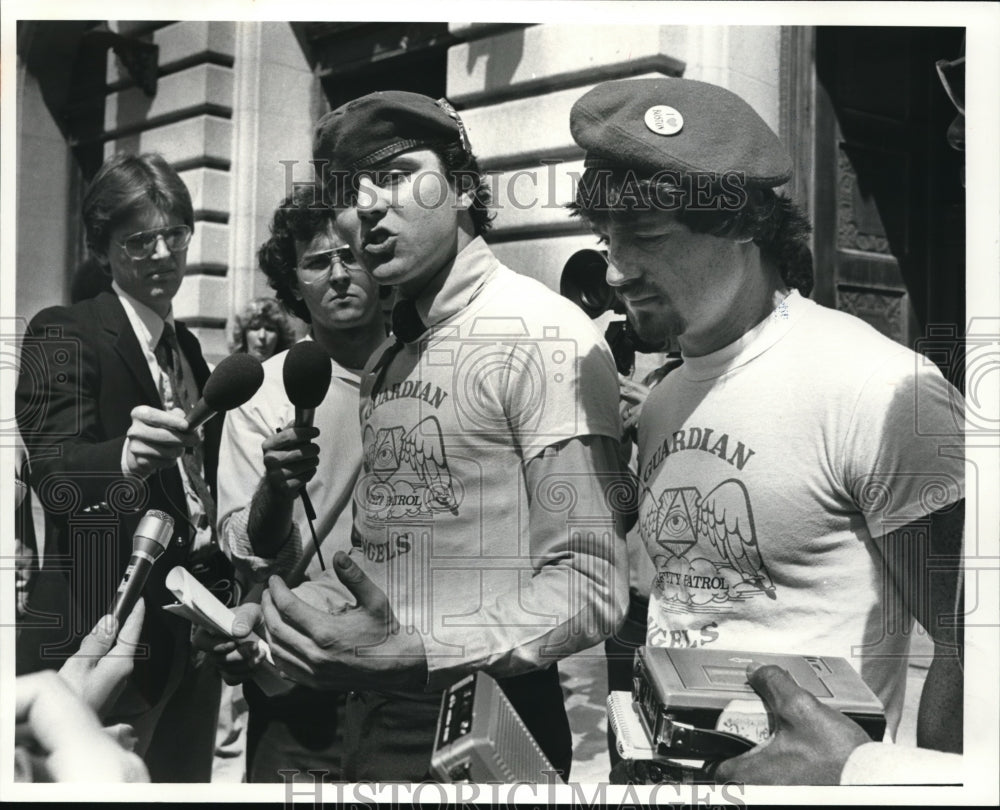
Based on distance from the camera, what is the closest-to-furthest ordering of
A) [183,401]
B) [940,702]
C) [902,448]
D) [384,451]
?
1. [902,448]
2. [940,702]
3. [384,451]
4. [183,401]

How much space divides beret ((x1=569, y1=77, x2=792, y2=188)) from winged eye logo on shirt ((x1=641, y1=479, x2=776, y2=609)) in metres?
0.99

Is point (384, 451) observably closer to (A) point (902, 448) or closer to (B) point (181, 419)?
(B) point (181, 419)

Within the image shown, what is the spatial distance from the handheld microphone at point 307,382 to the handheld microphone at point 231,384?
10cm

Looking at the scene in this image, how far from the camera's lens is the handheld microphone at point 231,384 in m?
3.83

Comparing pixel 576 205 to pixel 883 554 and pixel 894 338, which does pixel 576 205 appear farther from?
pixel 883 554

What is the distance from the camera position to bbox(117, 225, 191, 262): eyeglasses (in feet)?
13.0

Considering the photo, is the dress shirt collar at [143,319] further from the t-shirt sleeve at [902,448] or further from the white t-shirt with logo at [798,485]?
the t-shirt sleeve at [902,448]

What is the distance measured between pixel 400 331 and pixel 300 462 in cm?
57

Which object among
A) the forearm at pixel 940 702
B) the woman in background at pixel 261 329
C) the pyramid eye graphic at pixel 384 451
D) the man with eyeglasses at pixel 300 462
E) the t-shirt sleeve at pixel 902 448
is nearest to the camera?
the t-shirt sleeve at pixel 902 448

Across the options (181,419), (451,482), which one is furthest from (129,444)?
(451,482)

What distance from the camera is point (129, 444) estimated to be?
12.7ft

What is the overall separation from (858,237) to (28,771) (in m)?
3.42

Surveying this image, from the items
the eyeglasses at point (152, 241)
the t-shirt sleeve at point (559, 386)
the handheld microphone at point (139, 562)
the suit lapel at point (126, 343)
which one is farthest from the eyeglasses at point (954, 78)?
the handheld microphone at point (139, 562)

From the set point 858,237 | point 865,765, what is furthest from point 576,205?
point 865,765
